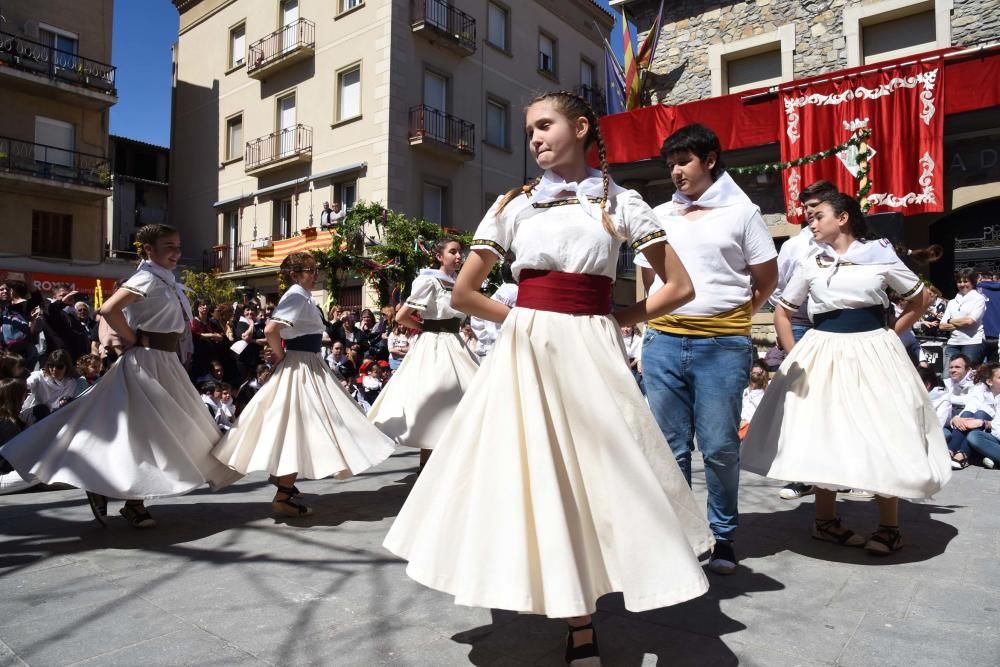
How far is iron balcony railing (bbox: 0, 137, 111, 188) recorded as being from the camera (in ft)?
76.5

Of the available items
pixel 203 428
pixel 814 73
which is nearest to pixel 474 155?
pixel 814 73

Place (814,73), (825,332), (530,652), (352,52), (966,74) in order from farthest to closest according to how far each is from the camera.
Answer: (352,52)
(814,73)
(966,74)
(825,332)
(530,652)

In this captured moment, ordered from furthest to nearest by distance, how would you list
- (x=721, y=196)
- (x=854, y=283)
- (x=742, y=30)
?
(x=742, y=30)
(x=854, y=283)
(x=721, y=196)

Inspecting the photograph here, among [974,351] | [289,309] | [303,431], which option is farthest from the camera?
[974,351]

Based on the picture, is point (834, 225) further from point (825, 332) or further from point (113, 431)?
point (113, 431)

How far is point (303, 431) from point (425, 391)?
1060 mm

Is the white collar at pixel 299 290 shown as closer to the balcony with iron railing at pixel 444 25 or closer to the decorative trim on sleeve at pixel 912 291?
the decorative trim on sleeve at pixel 912 291

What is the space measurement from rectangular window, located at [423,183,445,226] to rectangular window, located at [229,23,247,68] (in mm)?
9500

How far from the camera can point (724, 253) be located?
3.70 metres

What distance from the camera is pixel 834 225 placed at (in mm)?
4293

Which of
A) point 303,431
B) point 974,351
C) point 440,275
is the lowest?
point 303,431

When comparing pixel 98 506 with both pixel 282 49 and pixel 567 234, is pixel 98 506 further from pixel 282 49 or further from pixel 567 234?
pixel 282 49

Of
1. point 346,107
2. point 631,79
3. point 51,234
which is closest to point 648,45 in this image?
point 631,79

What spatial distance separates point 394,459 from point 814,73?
39.0ft
